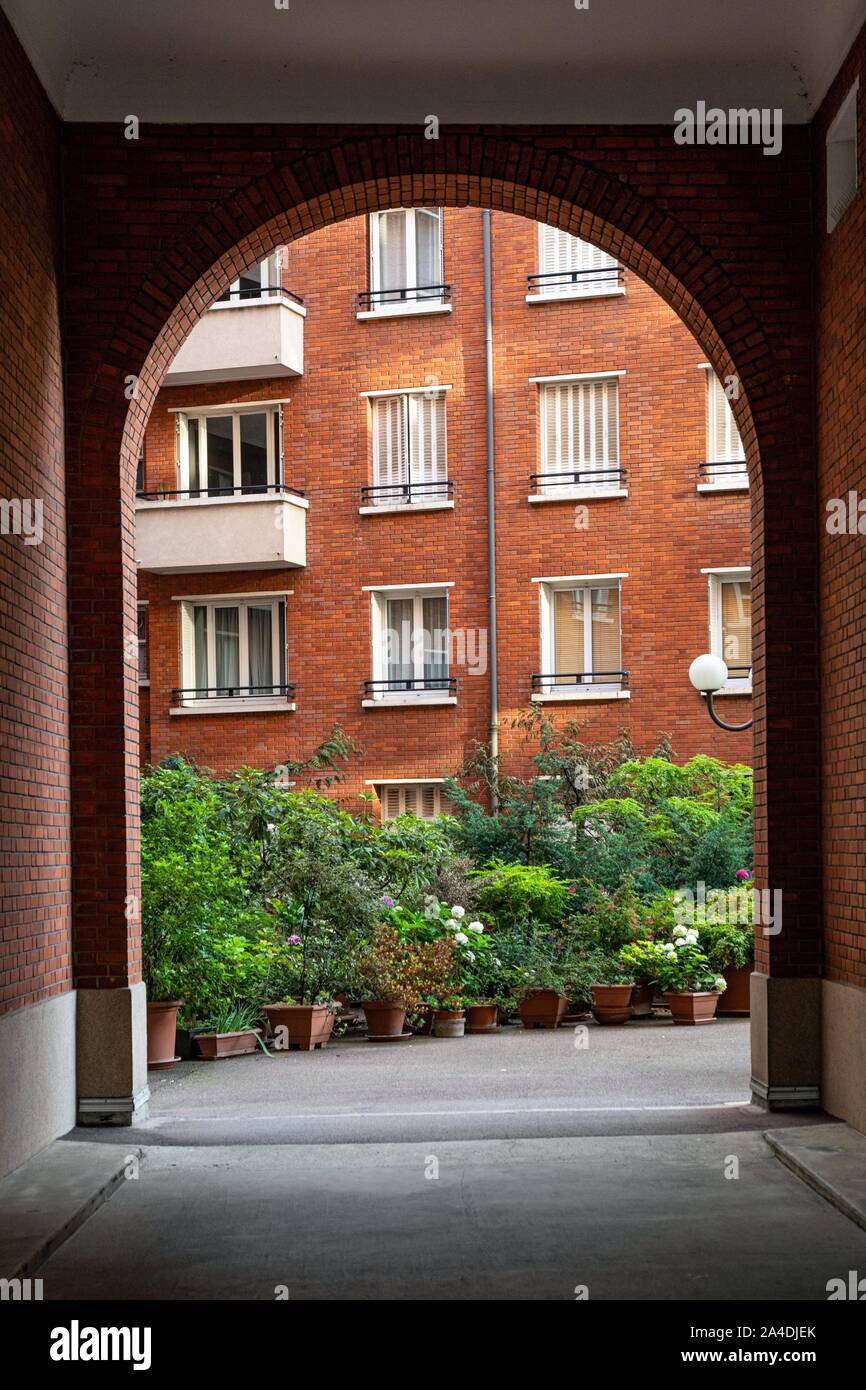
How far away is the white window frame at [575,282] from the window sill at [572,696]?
5.77m

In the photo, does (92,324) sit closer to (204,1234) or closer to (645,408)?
(204,1234)

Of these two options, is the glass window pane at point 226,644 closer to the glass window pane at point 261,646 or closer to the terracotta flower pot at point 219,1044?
the glass window pane at point 261,646

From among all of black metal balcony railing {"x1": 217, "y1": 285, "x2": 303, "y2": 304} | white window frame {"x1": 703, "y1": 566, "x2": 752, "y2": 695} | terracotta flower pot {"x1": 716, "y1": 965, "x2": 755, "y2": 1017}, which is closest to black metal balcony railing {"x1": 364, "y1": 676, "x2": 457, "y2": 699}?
white window frame {"x1": 703, "y1": 566, "x2": 752, "y2": 695}

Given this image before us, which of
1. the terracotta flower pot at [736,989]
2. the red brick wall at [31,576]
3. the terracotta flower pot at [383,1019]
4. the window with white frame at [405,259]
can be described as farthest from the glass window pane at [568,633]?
the red brick wall at [31,576]

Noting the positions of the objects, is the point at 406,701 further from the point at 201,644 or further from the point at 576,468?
the point at 576,468

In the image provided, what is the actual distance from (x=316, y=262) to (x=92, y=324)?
1454 centimetres

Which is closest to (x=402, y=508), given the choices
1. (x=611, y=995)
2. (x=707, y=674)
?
(x=707, y=674)

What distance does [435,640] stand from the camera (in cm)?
2306

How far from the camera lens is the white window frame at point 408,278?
75.6ft

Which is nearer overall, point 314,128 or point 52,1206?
point 52,1206

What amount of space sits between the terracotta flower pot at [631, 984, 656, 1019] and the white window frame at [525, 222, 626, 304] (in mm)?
11000

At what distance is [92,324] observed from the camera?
970 cm

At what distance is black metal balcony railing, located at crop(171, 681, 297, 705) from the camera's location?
23.7 metres

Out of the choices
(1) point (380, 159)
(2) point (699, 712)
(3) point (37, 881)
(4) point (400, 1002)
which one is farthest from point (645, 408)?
(3) point (37, 881)
